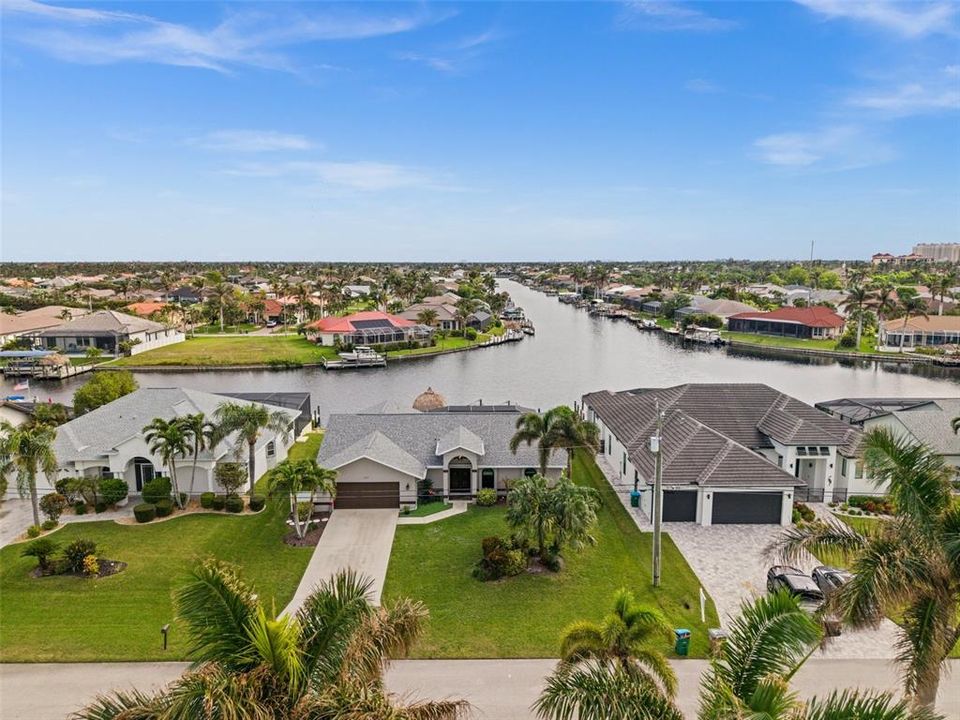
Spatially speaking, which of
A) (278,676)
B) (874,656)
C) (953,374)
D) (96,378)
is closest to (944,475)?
(874,656)

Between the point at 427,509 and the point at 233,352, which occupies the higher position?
the point at 233,352

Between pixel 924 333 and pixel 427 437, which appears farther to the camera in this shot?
pixel 924 333

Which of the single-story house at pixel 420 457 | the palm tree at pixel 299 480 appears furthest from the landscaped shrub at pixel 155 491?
the single-story house at pixel 420 457

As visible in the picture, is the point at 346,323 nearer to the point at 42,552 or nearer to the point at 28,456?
the point at 28,456

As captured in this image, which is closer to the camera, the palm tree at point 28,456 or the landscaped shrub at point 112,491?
the palm tree at point 28,456

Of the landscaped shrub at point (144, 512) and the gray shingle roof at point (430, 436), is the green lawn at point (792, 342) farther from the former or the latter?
the landscaped shrub at point (144, 512)

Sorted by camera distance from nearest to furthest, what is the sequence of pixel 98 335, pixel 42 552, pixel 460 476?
pixel 42 552 → pixel 460 476 → pixel 98 335

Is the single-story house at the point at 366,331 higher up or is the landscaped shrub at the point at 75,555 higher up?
the single-story house at the point at 366,331

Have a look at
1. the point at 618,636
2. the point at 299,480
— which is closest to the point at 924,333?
the point at 299,480
